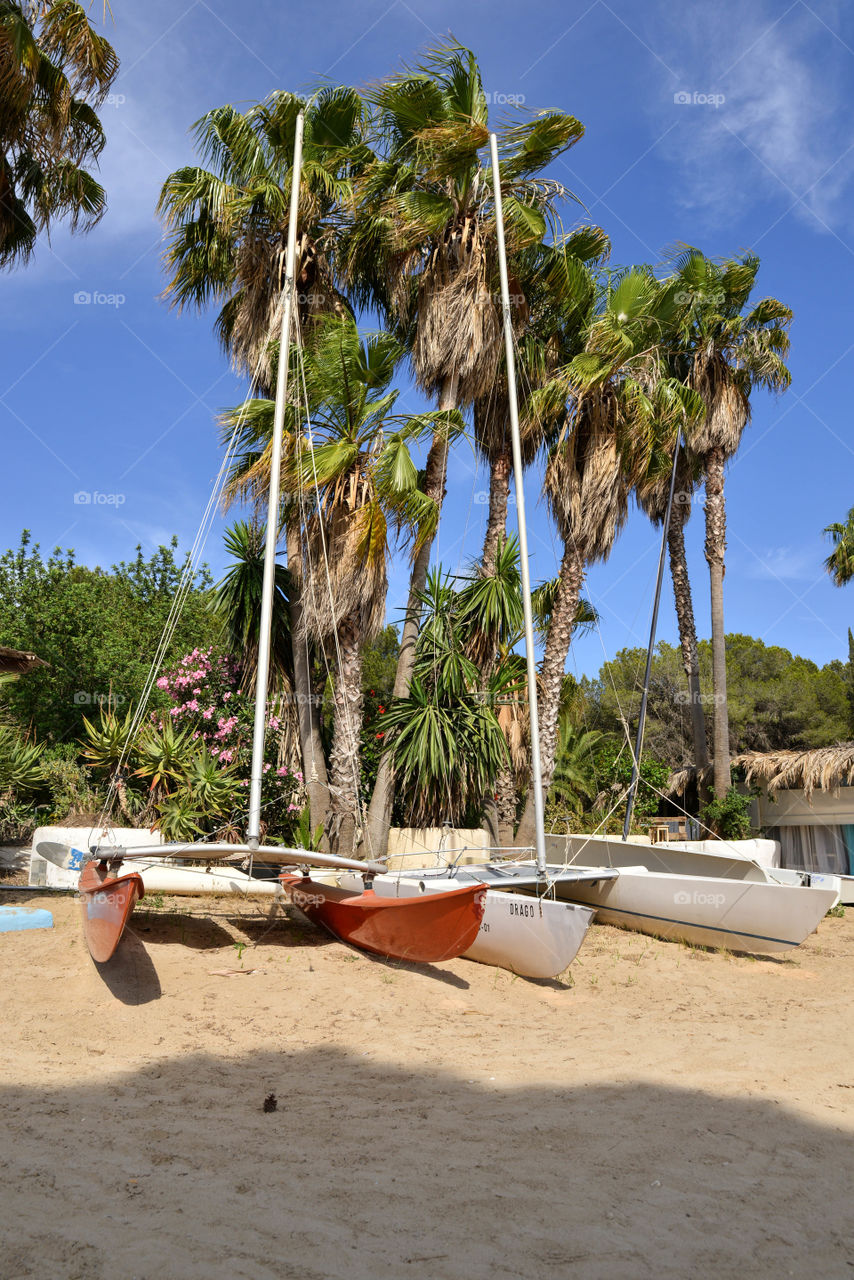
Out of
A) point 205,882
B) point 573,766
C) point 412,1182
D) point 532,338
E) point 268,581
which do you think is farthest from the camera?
point 573,766

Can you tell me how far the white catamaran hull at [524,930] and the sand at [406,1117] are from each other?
0.22m

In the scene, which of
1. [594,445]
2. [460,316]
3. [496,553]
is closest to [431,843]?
[496,553]

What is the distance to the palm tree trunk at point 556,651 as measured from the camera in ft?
46.7

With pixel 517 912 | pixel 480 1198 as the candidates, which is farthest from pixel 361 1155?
pixel 517 912

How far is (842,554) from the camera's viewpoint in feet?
83.2

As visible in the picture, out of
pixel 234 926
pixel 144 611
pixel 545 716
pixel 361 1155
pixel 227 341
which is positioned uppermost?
pixel 227 341

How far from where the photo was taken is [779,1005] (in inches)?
333

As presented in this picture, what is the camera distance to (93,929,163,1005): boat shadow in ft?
24.6

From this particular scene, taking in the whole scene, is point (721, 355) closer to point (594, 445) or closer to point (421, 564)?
point (594, 445)

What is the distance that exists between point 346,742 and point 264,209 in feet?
28.3

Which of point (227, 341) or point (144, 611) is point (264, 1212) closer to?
point (227, 341)

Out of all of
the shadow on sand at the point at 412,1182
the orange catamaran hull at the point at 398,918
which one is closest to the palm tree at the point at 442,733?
the orange catamaran hull at the point at 398,918

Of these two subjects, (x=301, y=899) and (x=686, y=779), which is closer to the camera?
(x=301, y=899)

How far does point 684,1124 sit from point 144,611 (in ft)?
68.5
